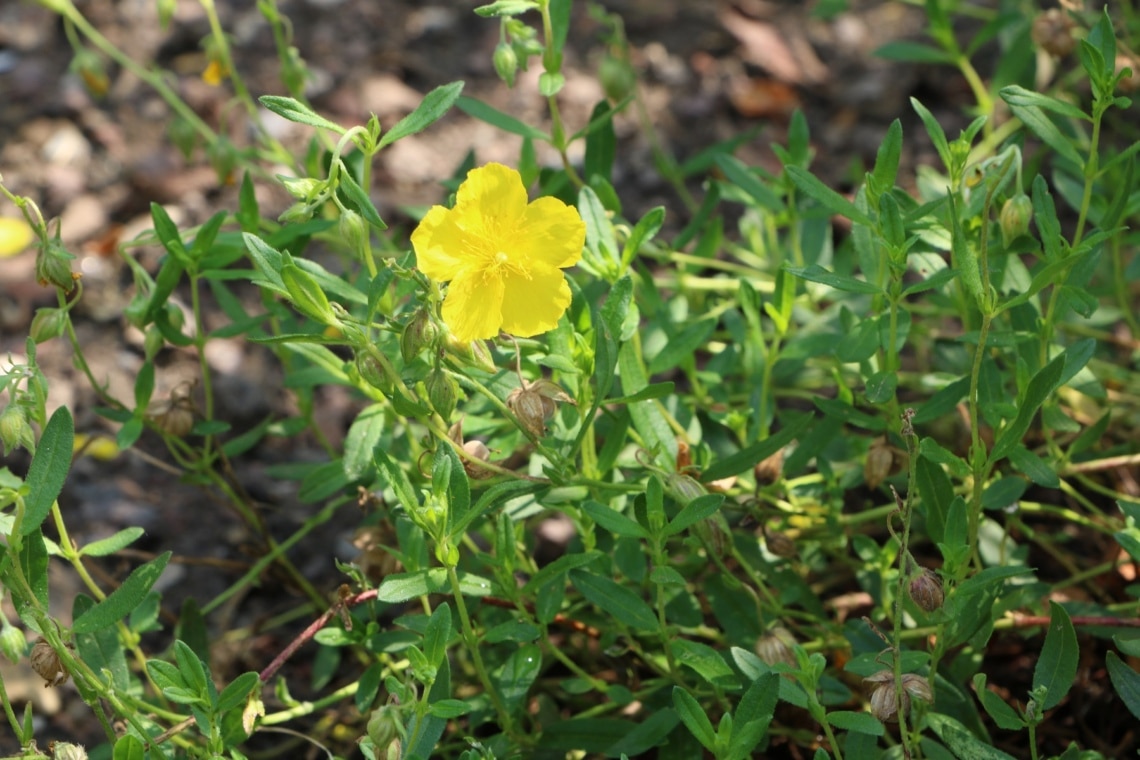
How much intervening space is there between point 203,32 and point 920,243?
254cm

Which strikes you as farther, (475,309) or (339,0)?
(339,0)

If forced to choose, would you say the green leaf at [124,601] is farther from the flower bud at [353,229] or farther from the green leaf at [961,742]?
the green leaf at [961,742]

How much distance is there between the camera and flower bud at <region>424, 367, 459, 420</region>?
159 centimetres

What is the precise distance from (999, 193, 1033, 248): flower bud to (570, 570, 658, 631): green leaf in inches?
31.1

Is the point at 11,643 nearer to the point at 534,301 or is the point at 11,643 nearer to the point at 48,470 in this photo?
the point at 48,470

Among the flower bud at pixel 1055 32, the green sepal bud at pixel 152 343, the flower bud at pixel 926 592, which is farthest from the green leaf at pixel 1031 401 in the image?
the green sepal bud at pixel 152 343

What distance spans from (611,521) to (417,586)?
283mm

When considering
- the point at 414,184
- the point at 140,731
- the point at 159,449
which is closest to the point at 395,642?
the point at 140,731

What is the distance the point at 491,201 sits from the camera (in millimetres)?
1728

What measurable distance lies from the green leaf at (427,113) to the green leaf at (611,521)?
0.58 metres

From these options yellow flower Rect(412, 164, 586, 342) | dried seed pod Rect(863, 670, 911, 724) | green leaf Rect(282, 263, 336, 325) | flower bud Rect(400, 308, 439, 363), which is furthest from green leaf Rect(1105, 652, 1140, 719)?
green leaf Rect(282, 263, 336, 325)

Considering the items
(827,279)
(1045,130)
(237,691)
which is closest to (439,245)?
(827,279)

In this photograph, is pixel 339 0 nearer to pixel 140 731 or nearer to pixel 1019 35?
pixel 1019 35

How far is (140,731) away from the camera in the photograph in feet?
5.49
